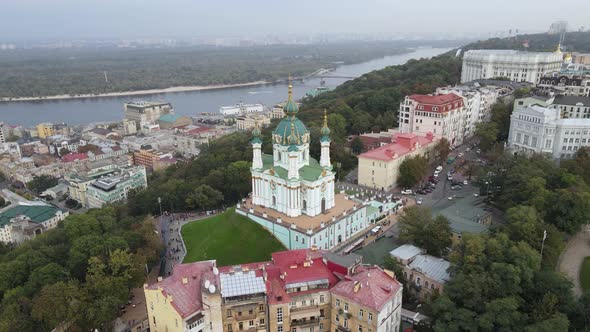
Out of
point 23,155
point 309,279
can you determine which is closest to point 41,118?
point 23,155

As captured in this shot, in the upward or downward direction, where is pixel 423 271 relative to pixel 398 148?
downward

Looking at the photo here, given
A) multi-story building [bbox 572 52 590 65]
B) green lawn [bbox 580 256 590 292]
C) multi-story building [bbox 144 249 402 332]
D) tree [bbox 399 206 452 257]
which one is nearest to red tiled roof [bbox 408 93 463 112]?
tree [bbox 399 206 452 257]

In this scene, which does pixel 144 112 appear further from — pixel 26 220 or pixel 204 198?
pixel 204 198

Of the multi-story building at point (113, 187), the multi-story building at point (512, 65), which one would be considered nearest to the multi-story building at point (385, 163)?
the multi-story building at point (113, 187)

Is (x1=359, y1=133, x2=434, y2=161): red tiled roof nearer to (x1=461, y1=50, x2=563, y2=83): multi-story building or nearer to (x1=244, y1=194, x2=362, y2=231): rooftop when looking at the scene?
(x1=244, y1=194, x2=362, y2=231): rooftop

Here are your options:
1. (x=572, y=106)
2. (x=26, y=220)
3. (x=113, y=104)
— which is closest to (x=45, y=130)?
(x=113, y=104)
